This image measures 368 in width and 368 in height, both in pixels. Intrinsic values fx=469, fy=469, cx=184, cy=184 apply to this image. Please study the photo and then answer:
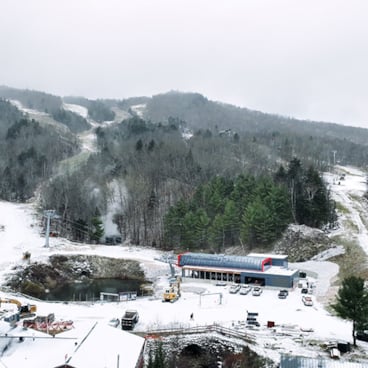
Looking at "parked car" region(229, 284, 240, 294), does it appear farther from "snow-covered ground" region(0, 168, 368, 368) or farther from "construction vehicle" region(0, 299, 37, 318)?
"construction vehicle" region(0, 299, 37, 318)

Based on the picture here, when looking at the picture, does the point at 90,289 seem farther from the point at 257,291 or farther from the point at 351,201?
the point at 351,201

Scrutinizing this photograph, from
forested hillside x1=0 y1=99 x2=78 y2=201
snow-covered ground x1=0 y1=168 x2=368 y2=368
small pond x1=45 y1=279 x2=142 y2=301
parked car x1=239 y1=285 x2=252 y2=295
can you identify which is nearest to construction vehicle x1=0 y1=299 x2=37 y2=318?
snow-covered ground x1=0 y1=168 x2=368 y2=368

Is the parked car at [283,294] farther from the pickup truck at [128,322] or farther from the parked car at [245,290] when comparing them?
the pickup truck at [128,322]

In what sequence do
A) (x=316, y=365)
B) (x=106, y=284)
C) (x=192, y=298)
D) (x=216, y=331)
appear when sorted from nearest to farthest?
(x=316, y=365) → (x=216, y=331) → (x=192, y=298) → (x=106, y=284)

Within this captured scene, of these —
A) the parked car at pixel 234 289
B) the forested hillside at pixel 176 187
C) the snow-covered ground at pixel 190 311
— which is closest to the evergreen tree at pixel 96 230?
the forested hillside at pixel 176 187

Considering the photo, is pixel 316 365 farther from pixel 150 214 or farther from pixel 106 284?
pixel 150 214

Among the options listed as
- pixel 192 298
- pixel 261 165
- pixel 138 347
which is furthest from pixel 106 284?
pixel 261 165

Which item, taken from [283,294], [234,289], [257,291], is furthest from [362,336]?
[234,289]
